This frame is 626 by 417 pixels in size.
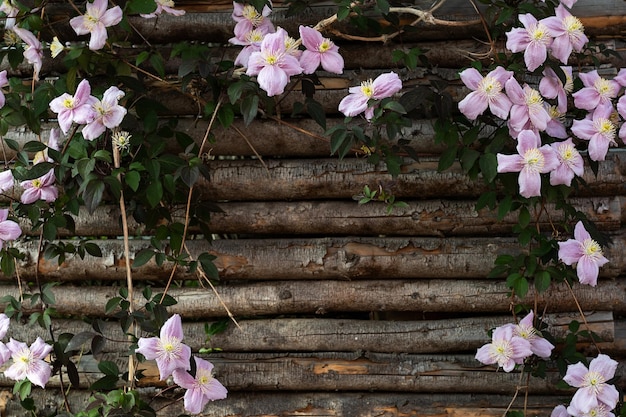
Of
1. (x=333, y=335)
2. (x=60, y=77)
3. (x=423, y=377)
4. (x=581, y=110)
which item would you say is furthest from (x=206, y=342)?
(x=581, y=110)

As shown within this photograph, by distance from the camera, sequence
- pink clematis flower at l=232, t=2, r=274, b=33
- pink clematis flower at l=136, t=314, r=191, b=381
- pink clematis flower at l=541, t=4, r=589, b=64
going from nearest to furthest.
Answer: pink clematis flower at l=136, t=314, r=191, b=381, pink clematis flower at l=541, t=4, r=589, b=64, pink clematis flower at l=232, t=2, r=274, b=33

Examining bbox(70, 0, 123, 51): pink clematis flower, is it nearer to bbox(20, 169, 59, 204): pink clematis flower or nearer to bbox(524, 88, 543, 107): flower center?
bbox(20, 169, 59, 204): pink clematis flower

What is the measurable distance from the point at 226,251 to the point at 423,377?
2.23ft

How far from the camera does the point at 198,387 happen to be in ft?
6.75

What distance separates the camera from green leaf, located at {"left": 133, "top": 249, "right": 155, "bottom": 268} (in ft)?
7.04

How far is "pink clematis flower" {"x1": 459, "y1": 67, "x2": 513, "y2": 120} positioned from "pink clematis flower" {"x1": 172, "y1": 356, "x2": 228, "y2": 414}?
0.97 m

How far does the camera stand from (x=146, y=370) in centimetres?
233

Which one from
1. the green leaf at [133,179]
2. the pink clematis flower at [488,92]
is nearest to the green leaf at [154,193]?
the green leaf at [133,179]

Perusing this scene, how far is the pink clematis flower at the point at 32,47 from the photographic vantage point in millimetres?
2127

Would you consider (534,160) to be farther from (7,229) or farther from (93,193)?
(7,229)

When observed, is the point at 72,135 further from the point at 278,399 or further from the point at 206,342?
the point at 278,399

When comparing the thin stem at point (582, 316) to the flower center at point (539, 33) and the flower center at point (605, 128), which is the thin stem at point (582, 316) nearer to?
the flower center at point (605, 128)

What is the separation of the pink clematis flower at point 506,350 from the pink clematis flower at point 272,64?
0.87m

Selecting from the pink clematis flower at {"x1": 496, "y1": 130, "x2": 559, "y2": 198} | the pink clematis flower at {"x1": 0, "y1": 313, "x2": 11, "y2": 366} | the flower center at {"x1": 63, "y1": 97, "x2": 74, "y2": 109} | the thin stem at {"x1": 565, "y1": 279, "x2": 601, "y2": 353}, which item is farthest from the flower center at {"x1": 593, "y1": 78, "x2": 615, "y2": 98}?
the pink clematis flower at {"x1": 0, "y1": 313, "x2": 11, "y2": 366}
